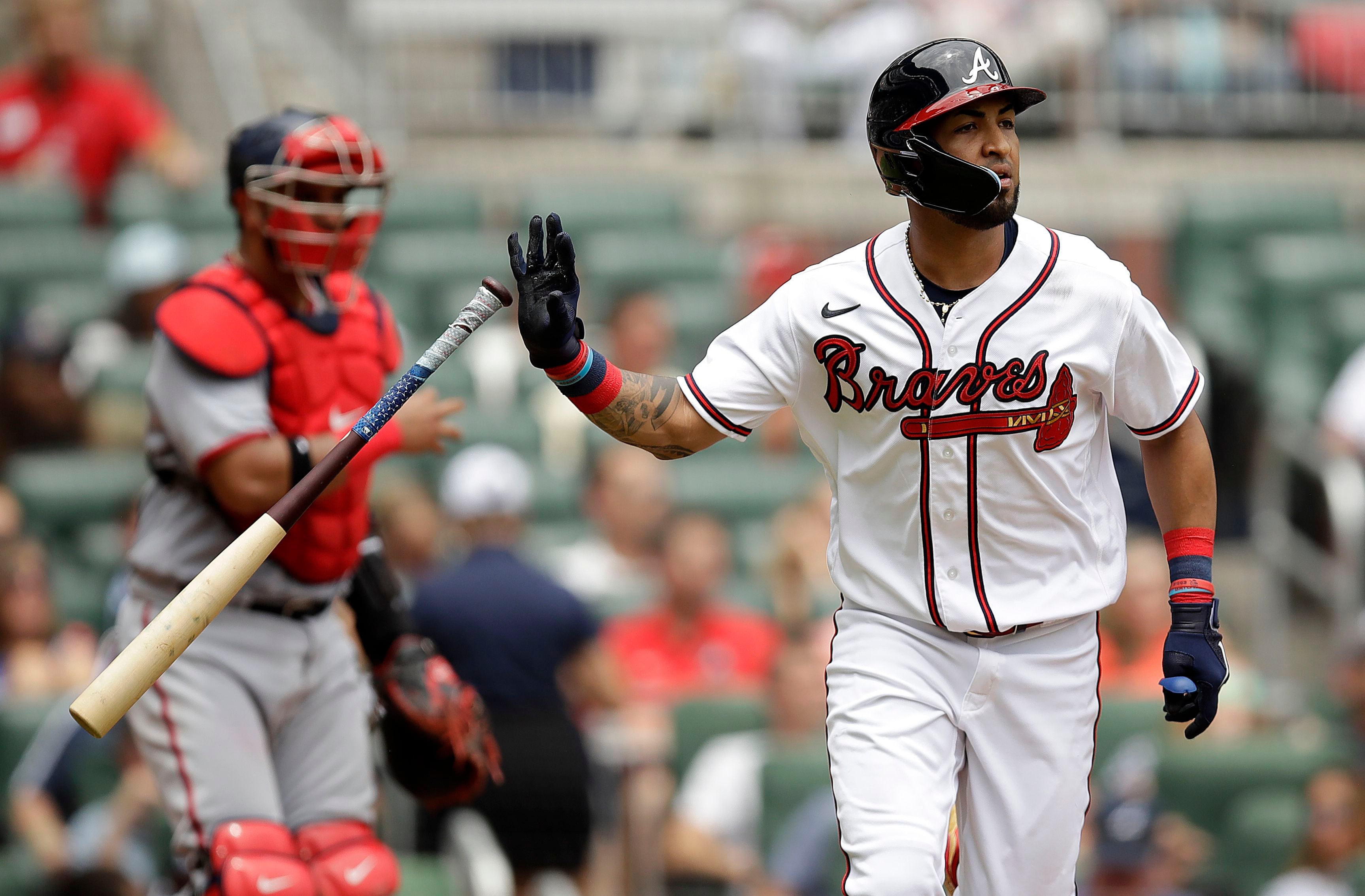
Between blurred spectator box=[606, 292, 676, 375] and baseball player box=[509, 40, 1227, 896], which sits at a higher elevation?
baseball player box=[509, 40, 1227, 896]

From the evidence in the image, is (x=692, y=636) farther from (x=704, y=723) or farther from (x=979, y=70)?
(x=979, y=70)

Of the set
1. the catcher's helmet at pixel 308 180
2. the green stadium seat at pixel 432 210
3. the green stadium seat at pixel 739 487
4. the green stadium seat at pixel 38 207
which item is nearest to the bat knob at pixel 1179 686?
the catcher's helmet at pixel 308 180

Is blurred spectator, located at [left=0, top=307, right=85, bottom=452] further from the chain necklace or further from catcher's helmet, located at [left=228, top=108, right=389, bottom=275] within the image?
the chain necklace

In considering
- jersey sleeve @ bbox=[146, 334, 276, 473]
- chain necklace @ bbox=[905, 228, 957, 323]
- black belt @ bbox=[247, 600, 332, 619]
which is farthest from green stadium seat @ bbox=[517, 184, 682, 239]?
chain necklace @ bbox=[905, 228, 957, 323]

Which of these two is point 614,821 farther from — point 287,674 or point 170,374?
point 170,374

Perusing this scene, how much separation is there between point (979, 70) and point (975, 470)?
0.74m

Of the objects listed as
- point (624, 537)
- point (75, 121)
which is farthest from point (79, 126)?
point (624, 537)

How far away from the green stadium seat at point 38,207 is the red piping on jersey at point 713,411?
671 centimetres

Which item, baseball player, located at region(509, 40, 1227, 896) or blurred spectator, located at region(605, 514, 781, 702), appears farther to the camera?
blurred spectator, located at region(605, 514, 781, 702)

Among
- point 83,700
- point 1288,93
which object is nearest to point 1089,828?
point 83,700

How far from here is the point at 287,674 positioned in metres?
3.95

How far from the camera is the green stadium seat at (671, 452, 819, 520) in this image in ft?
26.4

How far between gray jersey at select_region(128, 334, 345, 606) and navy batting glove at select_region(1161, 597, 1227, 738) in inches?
73.5

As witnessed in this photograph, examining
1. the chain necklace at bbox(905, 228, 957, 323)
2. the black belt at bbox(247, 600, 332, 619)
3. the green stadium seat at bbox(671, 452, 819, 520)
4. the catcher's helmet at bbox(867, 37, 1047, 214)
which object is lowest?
the green stadium seat at bbox(671, 452, 819, 520)
